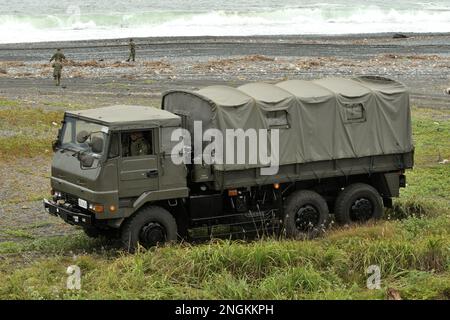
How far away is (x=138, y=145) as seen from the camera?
1548cm

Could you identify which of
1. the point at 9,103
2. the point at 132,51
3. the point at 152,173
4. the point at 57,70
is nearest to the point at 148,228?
the point at 152,173

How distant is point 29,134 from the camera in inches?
1071

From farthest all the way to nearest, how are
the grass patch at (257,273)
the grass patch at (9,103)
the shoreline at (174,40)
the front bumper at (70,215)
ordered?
1. the shoreline at (174,40)
2. the grass patch at (9,103)
3. the front bumper at (70,215)
4. the grass patch at (257,273)

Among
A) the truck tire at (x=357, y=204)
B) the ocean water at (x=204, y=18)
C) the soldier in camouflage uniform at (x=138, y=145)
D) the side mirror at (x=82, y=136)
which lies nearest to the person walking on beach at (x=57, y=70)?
the truck tire at (x=357, y=204)

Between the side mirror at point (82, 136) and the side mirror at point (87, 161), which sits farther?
the side mirror at point (82, 136)

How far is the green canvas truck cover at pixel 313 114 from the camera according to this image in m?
16.3

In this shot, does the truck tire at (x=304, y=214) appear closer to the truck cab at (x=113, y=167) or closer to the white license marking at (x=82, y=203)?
the truck cab at (x=113, y=167)

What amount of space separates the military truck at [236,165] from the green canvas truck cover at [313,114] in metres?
0.02

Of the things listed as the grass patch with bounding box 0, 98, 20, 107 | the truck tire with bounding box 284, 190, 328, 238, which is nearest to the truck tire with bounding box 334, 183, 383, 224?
the truck tire with bounding box 284, 190, 328, 238

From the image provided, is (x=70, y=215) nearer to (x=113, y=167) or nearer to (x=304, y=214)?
(x=113, y=167)

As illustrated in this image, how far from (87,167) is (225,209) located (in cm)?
310

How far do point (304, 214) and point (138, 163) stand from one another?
3.91m

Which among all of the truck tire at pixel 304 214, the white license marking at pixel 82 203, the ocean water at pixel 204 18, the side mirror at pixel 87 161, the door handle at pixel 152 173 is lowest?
the truck tire at pixel 304 214
